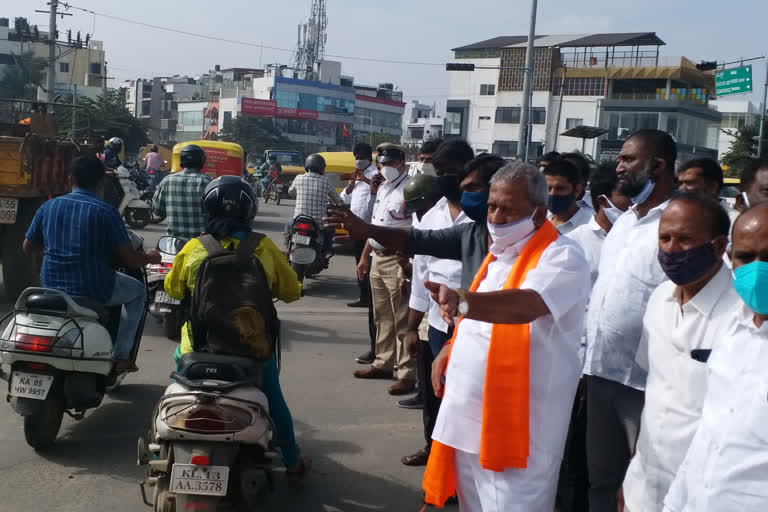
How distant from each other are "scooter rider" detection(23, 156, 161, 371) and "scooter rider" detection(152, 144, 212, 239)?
2.31 m

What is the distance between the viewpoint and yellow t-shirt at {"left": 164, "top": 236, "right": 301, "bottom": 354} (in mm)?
4148

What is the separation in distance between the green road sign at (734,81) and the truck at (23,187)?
26.5m

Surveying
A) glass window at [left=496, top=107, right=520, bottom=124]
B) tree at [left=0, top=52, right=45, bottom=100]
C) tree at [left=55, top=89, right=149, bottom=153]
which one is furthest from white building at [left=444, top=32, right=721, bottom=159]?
tree at [left=0, top=52, right=45, bottom=100]

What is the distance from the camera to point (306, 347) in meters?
7.98

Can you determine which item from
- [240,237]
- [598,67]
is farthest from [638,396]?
[598,67]

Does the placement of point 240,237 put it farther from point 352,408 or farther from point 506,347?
point 352,408

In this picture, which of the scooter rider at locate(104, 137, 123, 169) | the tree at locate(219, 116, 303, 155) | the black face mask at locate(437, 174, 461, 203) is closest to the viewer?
the black face mask at locate(437, 174, 461, 203)

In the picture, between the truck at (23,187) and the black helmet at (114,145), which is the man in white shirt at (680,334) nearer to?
the truck at (23,187)

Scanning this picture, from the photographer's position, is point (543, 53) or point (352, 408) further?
point (543, 53)

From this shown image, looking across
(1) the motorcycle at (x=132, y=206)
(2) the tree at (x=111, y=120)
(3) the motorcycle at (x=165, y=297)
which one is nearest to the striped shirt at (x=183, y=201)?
(3) the motorcycle at (x=165, y=297)

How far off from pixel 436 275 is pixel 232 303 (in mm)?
1649

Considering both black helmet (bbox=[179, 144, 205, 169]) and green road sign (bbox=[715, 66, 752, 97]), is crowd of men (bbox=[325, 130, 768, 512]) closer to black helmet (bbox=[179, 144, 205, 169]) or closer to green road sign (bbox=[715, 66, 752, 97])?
black helmet (bbox=[179, 144, 205, 169])

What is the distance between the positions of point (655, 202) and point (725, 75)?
29.9 m

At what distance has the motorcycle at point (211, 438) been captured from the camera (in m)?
3.60
